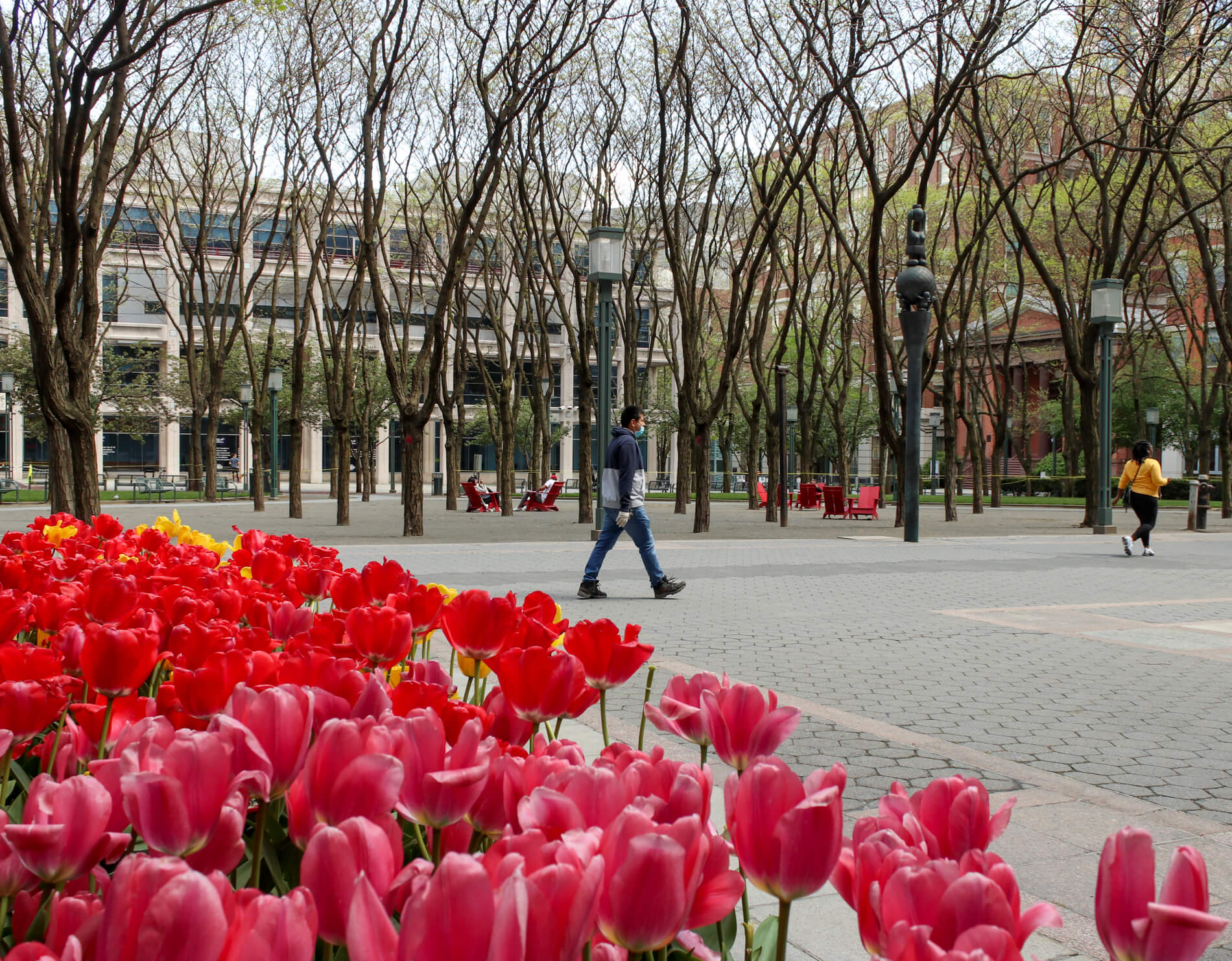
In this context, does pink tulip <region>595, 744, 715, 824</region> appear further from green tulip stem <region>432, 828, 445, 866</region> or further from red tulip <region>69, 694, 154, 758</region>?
red tulip <region>69, 694, 154, 758</region>

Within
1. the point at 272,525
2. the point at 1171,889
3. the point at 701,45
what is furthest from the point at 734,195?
the point at 1171,889

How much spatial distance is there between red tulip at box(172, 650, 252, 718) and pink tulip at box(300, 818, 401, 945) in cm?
84

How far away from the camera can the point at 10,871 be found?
1080 millimetres

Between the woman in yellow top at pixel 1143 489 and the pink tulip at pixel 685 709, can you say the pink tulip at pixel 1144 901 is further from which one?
the woman in yellow top at pixel 1143 489

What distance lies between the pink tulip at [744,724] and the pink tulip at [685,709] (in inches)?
1.4

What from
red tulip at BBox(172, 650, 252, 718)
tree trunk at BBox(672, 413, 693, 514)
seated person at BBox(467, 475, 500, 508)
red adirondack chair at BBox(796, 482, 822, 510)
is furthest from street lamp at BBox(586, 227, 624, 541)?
red tulip at BBox(172, 650, 252, 718)

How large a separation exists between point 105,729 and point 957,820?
4.40 feet

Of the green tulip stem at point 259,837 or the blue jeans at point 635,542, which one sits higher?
the green tulip stem at point 259,837

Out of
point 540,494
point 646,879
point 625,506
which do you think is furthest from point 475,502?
point 646,879

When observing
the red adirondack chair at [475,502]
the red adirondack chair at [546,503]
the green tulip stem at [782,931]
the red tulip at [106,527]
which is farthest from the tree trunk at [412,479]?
the green tulip stem at [782,931]

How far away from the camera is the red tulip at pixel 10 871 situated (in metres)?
1.07

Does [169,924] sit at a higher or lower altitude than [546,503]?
higher

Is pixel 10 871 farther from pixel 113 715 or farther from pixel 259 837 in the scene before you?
pixel 113 715

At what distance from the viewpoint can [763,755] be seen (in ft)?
5.07
